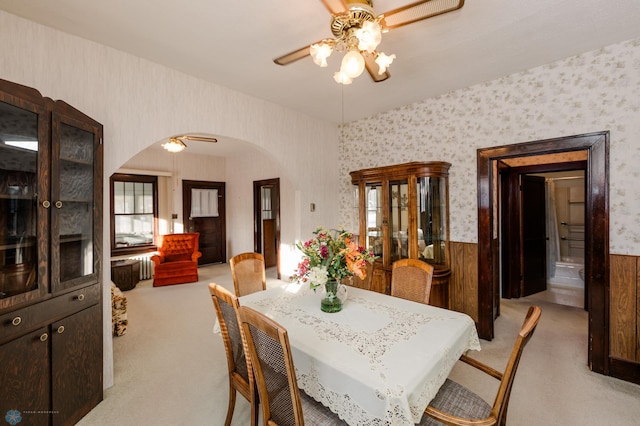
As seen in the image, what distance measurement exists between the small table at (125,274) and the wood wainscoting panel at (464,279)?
5.23m

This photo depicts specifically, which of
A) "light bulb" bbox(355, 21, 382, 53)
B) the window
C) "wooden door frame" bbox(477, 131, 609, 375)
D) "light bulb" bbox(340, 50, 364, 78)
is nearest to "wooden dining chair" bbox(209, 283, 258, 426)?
"light bulb" bbox(340, 50, 364, 78)

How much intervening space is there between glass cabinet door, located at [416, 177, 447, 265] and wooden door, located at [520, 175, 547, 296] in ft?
6.15

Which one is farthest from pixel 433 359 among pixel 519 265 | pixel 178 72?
pixel 519 265

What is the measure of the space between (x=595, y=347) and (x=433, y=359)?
7.60 ft

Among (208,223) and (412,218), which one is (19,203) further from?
(208,223)

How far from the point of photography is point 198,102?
116 inches

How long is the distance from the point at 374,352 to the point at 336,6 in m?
1.87

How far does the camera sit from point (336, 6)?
154 cm

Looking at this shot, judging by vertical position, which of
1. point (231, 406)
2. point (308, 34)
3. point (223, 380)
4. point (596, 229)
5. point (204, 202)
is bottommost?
point (223, 380)

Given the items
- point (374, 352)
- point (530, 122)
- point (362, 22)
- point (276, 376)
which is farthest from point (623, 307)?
point (362, 22)

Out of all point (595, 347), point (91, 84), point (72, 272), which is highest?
point (91, 84)

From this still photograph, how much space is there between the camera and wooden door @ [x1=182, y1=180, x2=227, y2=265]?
6574 millimetres

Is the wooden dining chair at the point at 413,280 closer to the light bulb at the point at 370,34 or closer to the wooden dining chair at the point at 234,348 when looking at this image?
the wooden dining chair at the point at 234,348

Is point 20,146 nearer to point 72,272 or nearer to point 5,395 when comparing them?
point 72,272
